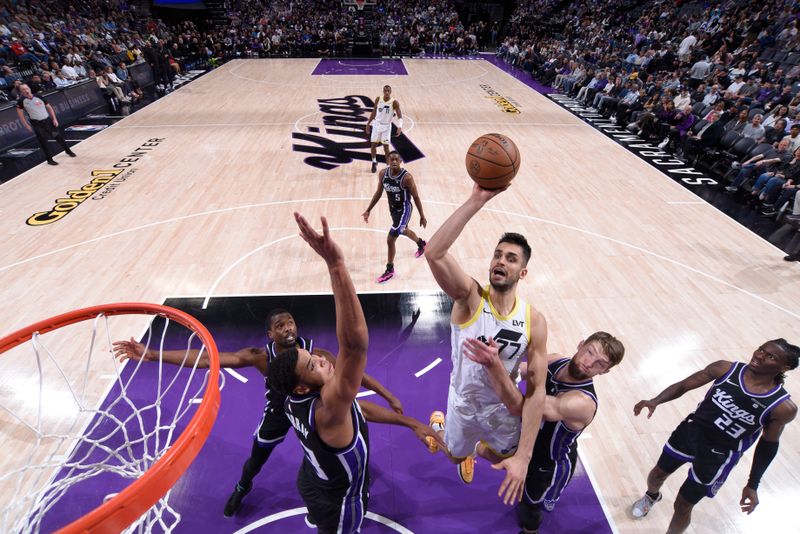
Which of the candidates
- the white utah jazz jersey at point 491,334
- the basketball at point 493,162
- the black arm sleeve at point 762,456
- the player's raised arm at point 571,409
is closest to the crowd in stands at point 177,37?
the basketball at point 493,162

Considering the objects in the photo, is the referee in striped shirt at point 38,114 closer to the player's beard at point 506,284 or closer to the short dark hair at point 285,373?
the short dark hair at point 285,373

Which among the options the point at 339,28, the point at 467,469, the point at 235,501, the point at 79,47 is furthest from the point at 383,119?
the point at 339,28

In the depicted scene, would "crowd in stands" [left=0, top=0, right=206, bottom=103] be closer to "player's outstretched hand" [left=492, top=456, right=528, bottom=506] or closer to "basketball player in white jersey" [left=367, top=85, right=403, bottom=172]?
"basketball player in white jersey" [left=367, top=85, right=403, bottom=172]

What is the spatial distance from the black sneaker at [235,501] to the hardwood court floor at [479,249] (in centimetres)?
205

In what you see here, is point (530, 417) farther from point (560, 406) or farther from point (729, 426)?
point (729, 426)

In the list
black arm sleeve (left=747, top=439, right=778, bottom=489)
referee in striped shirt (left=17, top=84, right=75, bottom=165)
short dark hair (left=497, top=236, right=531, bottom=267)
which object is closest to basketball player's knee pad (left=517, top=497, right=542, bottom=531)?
black arm sleeve (left=747, top=439, right=778, bottom=489)

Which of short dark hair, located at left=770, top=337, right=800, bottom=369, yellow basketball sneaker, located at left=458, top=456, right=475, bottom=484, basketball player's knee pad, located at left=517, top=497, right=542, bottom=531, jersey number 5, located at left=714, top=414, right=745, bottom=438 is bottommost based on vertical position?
yellow basketball sneaker, located at left=458, top=456, right=475, bottom=484

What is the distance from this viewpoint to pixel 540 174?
9500 mm

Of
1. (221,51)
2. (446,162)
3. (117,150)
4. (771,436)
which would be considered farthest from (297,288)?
(221,51)

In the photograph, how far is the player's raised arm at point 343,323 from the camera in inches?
67.1

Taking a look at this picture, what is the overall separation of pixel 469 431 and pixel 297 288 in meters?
3.45

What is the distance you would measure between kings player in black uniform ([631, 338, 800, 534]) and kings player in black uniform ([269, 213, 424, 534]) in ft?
7.14

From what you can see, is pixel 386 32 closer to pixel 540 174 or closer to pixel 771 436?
pixel 540 174

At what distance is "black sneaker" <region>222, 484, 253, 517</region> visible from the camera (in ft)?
10.9
